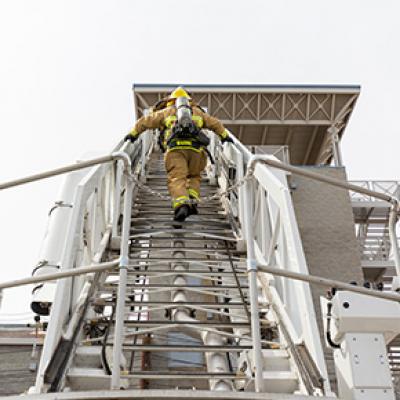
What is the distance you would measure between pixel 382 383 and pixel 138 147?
20.9 ft

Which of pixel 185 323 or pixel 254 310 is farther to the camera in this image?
pixel 185 323

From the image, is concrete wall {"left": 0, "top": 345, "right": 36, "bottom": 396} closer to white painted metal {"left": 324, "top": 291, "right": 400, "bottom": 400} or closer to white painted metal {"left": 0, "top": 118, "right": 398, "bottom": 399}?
white painted metal {"left": 0, "top": 118, "right": 398, "bottom": 399}

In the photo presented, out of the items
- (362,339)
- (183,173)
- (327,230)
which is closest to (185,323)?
(362,339)

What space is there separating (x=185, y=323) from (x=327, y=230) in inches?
279

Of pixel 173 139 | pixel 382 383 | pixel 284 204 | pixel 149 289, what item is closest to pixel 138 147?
pixel 173 139

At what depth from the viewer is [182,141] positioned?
21.8 feet

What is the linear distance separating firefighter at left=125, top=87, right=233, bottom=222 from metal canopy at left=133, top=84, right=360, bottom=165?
27.2 ft

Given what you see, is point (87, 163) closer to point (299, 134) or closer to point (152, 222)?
point (152, 222)

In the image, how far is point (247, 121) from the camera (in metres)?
15.4

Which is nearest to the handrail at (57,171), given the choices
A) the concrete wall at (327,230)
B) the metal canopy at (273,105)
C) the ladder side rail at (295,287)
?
the ladder side rail at (295,287)

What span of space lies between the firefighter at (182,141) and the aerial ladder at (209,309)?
0.35 metres

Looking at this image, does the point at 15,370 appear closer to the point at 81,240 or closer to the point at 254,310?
the point at 81,240

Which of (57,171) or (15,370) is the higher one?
(57,171)

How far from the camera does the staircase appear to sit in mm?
3471
